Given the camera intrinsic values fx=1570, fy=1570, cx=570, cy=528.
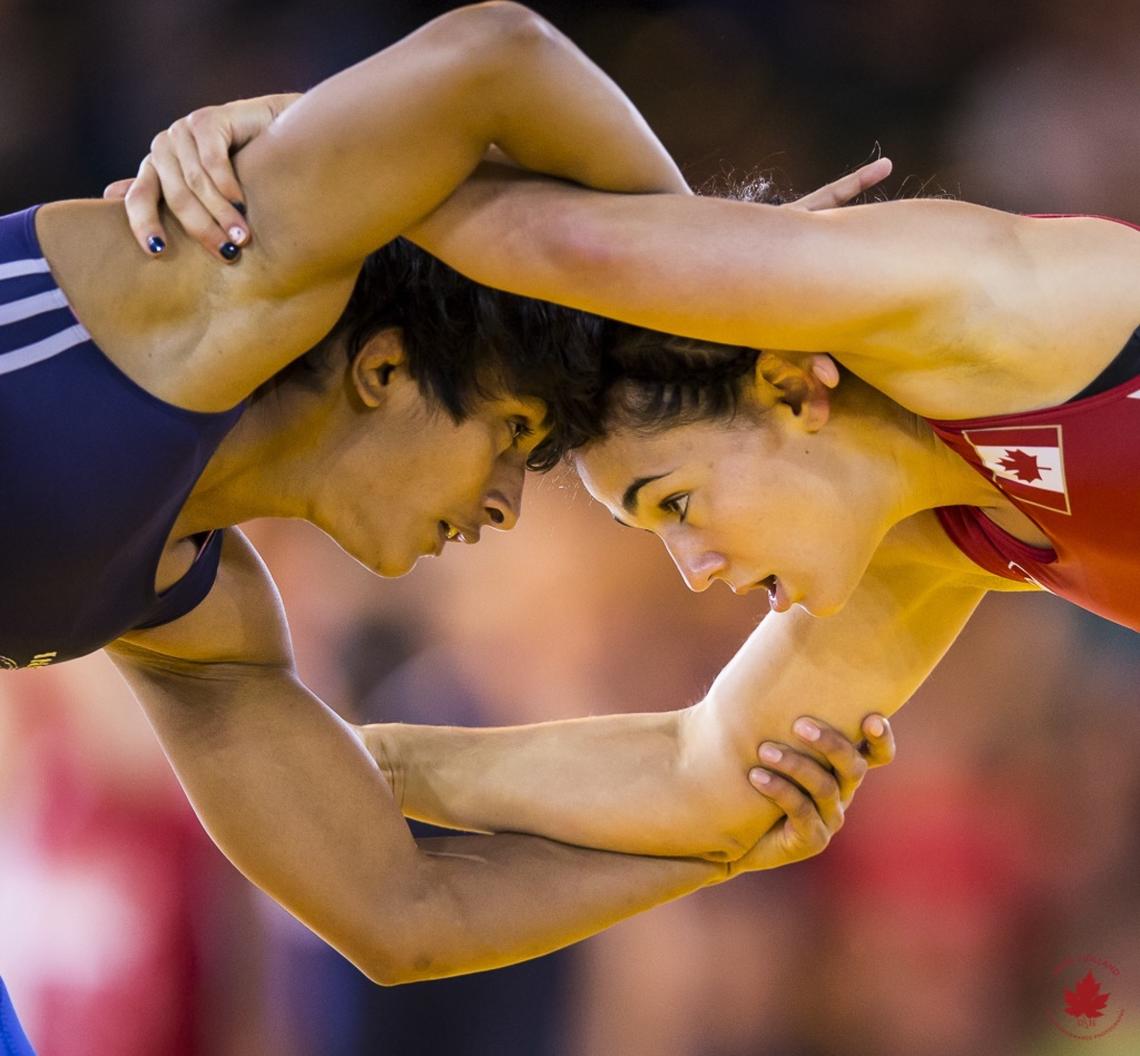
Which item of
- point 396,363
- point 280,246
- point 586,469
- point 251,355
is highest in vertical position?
point 280,246

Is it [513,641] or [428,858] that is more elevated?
[428,858]

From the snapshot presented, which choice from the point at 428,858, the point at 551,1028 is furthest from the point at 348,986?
the point at 428,858

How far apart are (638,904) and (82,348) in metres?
1.64

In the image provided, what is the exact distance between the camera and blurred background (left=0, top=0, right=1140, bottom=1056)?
441 centimetres

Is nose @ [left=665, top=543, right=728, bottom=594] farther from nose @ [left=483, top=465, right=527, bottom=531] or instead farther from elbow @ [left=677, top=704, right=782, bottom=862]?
elbow @ [left=677, top=704, right=782, bottom=862]

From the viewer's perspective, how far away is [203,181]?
2217 mm

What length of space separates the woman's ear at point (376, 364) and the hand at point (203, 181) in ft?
1.56

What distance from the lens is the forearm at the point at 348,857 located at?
9.83 ft

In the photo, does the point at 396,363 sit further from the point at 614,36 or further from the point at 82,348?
the point at 614,36

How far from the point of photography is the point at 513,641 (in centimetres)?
479

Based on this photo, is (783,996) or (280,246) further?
(783,996)
